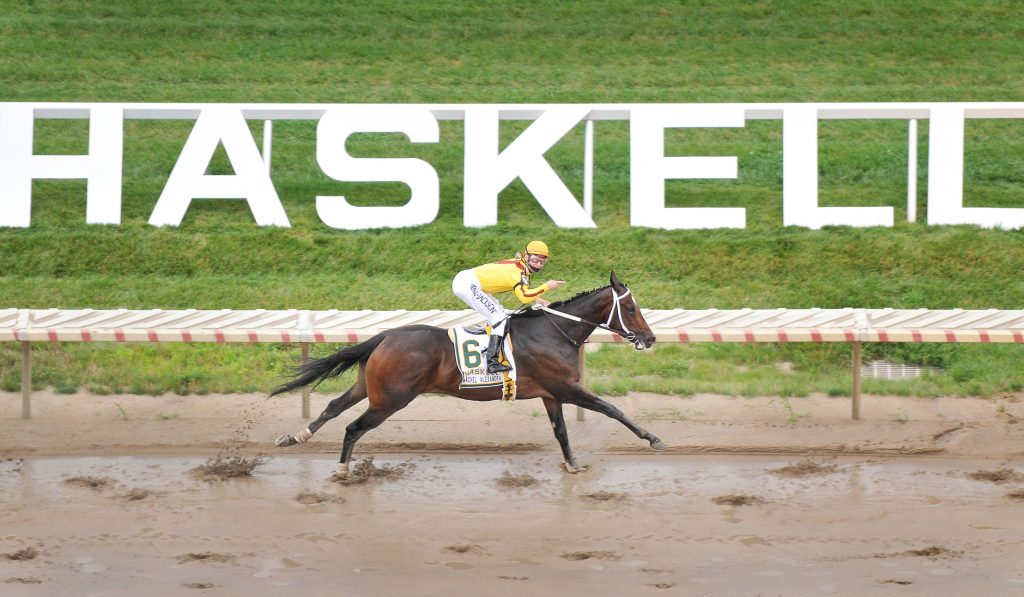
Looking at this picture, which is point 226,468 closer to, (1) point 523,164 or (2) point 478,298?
(2) point 478,298

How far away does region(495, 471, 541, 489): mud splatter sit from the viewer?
9.52 meters

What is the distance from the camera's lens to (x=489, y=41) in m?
25.4

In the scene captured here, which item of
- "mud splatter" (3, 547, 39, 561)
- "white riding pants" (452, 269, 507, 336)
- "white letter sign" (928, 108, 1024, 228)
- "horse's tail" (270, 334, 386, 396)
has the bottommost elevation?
"mud splatter" (3, 547, 39, 561)

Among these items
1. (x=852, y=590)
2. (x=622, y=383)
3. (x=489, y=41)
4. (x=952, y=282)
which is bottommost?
(x=852, y=590)

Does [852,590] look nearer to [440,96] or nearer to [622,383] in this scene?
[622,383]

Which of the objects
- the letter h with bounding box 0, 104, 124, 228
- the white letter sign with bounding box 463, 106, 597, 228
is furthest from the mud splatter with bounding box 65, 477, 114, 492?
the white letter sign with bounding box 463, 106, 597, 228

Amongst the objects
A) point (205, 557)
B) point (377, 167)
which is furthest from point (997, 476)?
point (377, 167)

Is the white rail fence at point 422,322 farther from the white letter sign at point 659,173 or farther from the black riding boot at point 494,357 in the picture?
the white letter sign at point 659,173

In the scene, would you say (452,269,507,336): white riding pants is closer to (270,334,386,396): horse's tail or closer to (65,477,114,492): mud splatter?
(270,334,386,396): horse's tail

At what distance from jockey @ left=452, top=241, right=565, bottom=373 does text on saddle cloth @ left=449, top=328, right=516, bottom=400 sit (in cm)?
5

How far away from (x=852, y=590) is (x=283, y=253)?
1177 cm

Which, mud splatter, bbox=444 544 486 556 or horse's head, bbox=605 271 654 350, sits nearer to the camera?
mud splatter, bbox=444 544 486 556

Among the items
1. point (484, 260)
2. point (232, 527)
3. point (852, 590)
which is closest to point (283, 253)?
point (484, 260)

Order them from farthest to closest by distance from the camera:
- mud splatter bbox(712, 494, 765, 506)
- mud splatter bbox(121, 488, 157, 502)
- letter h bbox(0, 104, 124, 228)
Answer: letter h bbox(0, 104, 124, 228) < mud splatter bbox(121, 488, 157, 502) < mud splatter bbox(712, 494, 765, 506)
